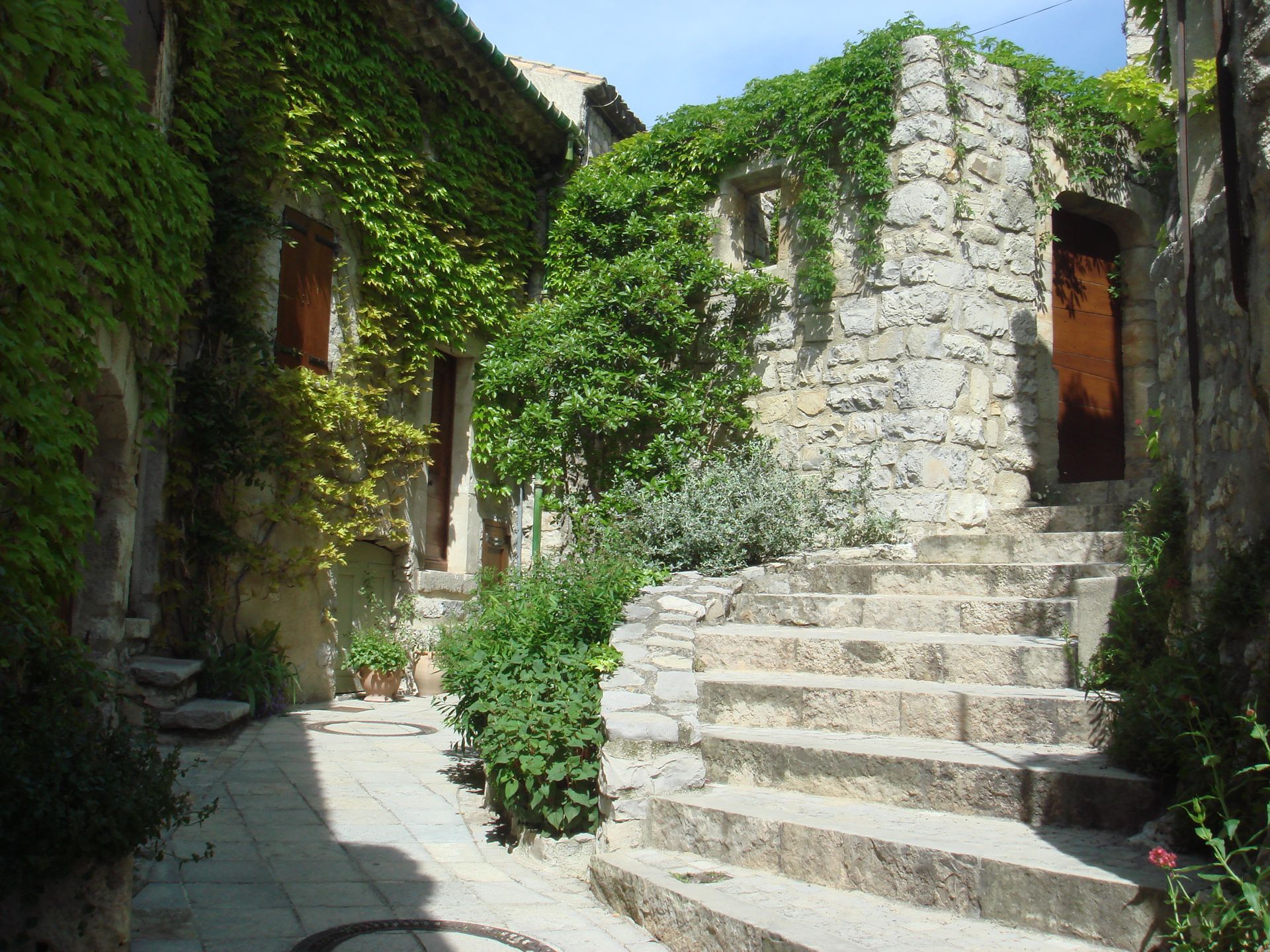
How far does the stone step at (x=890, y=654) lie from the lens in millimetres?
4145

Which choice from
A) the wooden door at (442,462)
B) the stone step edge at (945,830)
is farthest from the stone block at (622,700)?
the wooden door at (442,462)

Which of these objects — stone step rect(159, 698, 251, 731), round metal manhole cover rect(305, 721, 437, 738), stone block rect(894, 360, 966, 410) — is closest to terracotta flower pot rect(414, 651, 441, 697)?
round metal manhole cover rect(305, 721, 437, 738)

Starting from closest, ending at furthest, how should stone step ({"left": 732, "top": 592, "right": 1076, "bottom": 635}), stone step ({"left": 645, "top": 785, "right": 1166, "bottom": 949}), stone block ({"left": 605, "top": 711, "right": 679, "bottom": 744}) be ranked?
stone step ({"left": 645, "top": 785, "right": 1166, "bottom": 949}), stone block ({"left": 605, "top": 711, "right": 679, "bottom": 744}), stone step ({"left": 732, "top": 592, "right": 1076, "bottom": 635})

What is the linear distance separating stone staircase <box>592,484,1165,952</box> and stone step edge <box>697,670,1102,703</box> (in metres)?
0.02

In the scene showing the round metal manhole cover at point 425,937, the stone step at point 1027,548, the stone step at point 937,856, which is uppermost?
the stone step at point 1027,548

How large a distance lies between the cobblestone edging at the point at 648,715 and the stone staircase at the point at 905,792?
0.22ft

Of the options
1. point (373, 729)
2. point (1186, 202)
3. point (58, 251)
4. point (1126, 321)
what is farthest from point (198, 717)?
point (1126, 321)

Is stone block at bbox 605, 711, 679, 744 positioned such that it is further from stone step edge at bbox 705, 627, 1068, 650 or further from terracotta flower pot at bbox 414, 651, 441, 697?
terracotta flower pot at bbox 414, 651, 441, 697

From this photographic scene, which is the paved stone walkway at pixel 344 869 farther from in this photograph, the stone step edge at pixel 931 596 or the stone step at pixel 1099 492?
the stone step at pixel 1099 492

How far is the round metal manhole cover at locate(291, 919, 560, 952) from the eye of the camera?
298cm

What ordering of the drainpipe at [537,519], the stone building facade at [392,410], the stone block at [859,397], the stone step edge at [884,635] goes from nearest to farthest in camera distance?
the stone step edge at [884,635] < the stone building facade at [392,410] < the stone block at [859,397] < the drainpipe at [537,519]

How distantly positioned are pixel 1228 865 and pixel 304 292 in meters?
6.35

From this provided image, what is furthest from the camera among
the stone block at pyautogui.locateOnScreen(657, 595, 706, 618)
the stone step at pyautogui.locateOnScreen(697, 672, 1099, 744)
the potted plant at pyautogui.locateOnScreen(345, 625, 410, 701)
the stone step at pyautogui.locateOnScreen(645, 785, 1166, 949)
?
the potted plant at pyautogui.locateOnScreen(345, 625, 410, 701)

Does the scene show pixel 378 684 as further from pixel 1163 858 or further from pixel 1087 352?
pixel 1163 858
